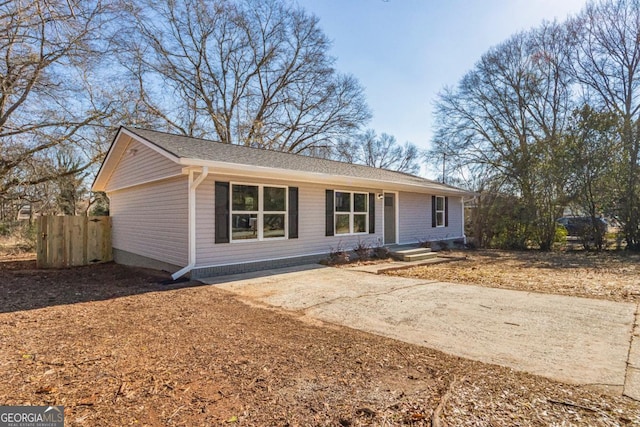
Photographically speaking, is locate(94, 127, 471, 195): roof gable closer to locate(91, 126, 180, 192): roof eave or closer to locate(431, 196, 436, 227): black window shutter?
locate(91, 126, 180, 192): roof eave

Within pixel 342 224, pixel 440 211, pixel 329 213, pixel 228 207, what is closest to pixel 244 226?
pixel 228 207

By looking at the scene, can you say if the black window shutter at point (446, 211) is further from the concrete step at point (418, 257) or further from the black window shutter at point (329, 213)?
the black window shutter at point (329, 213)

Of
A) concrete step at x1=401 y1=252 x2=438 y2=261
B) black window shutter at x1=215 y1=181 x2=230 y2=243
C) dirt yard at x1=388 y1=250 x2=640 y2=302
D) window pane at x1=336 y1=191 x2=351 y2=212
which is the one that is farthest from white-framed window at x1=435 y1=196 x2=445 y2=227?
black window shutter at x1=215 y1=181 x2=230 y2=243

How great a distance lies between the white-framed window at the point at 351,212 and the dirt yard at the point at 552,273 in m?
2.50

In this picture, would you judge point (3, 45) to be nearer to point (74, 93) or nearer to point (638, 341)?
point (74, 93)

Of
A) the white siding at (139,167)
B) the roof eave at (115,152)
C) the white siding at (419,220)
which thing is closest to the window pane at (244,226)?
the white siding at (139,167)

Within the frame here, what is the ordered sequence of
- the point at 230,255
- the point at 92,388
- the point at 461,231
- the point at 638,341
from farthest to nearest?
the point at 461,231
the point at 230,255
the point at 638,341
the point at 92,388

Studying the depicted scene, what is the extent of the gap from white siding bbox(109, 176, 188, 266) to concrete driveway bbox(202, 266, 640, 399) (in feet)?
5.42

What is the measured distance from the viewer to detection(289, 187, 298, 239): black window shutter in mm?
8781

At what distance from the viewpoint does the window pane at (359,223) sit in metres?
10.7

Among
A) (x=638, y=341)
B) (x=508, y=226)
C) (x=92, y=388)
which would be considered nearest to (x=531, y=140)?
(x=508, y=226)

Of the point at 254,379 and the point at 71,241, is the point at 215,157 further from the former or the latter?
the point at 71,241

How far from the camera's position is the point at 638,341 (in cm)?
357

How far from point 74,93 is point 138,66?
747 cm
